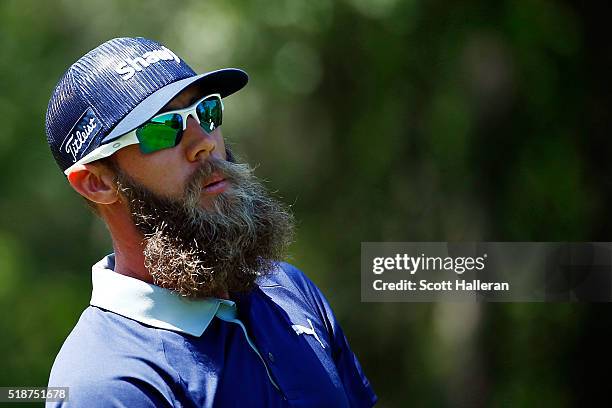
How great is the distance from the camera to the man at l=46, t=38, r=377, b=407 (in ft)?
6.29

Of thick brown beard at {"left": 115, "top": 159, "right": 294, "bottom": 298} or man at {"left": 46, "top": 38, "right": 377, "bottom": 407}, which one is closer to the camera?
man at {"left": 46, "top": 38, "right": 377, "bottom": 407}

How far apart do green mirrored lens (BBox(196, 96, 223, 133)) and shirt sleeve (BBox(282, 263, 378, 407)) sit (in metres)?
0.44

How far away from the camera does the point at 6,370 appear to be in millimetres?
7066

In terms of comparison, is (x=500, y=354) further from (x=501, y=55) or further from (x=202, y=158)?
(x=202, y=158)

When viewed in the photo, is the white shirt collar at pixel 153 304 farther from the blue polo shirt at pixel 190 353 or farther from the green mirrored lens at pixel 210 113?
the green mirrored lens at pixel 210 113

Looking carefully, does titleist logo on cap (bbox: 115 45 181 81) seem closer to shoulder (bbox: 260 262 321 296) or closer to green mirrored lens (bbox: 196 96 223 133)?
green mirrored lens (bbox: 196 96 223 133)

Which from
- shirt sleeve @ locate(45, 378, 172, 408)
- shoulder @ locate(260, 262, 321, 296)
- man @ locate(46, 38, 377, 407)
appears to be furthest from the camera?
shoulder @ locate(260, 262, 321, 296)

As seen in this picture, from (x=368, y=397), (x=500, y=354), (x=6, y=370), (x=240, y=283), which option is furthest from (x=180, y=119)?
(x=6, y=370)

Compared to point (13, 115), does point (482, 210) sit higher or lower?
lower

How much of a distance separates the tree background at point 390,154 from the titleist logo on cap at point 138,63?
152 inches

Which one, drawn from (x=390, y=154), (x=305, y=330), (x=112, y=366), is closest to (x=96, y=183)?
(x=112, y=366)

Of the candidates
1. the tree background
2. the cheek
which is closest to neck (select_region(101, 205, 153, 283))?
the cheek

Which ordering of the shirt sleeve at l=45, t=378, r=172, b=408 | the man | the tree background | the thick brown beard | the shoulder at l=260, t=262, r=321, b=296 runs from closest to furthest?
the shirt sleeve at l=45, t=378, r=172, b=408, the man, the thick brown beard, the shoulder at l=260, t=262, r=321, b=296, the tree background

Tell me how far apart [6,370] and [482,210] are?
3.83 metres
